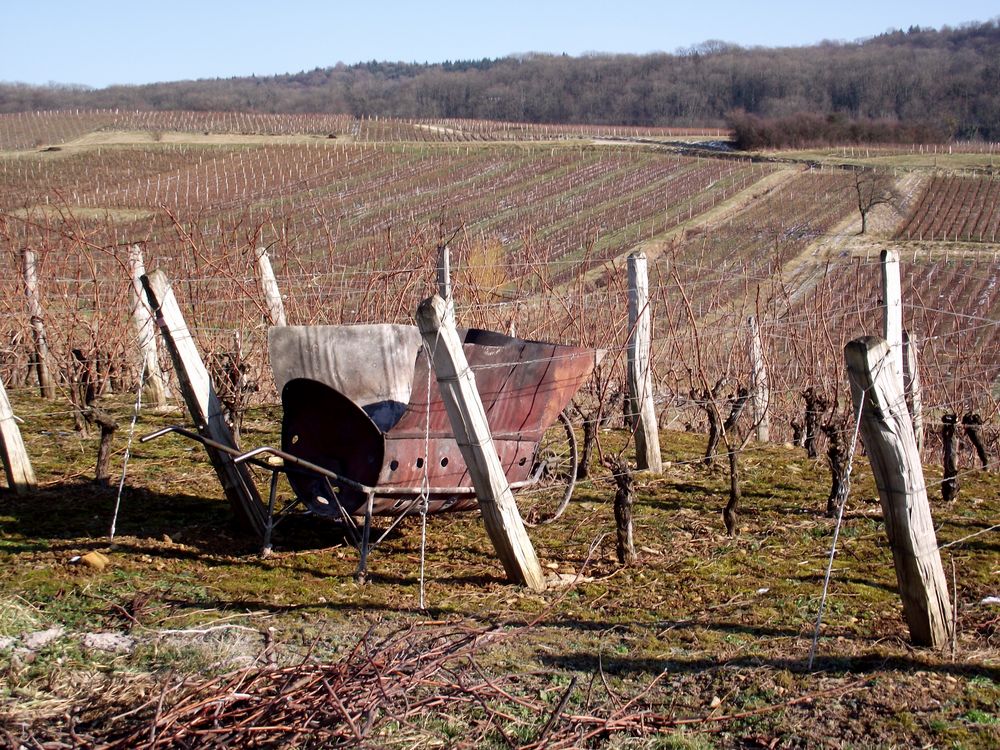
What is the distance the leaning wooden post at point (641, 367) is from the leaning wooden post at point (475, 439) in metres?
2.10

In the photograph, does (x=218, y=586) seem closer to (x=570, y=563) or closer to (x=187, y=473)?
(x=570, y=563)

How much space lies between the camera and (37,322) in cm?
794

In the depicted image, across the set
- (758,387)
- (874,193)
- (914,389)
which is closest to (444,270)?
(758,387)

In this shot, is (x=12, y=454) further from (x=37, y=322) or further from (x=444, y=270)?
(x=444, y=270)

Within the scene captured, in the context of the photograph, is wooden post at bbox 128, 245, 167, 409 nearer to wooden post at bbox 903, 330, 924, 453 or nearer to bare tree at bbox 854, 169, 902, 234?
wooden post at bbox 903, 330, 924, 453

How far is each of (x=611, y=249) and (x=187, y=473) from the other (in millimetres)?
22665

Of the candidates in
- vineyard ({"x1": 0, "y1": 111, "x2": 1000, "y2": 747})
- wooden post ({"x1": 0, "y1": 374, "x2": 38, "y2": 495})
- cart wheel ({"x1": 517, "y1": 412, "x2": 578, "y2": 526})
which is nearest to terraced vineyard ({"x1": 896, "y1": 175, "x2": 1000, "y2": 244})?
vineyard ({"x1": 0, "y1": 111, "x2": 1000, "y2": 747})

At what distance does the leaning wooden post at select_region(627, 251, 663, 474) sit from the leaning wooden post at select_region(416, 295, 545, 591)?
6.89 feet

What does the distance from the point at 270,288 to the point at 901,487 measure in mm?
5517

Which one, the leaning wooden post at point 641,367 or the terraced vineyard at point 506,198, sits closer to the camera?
the leaning wooden post at point 641,367

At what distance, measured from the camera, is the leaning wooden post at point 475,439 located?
3930 mm

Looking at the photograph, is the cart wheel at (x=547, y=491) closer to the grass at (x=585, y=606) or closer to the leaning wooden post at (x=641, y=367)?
the grass at (x=585, y=606)

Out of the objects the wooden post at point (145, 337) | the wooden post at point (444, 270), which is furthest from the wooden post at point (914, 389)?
Result: the wooden post at point (145, 337)

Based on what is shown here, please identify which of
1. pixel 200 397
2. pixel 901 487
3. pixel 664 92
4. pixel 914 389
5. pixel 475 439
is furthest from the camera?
pixel 664 92
